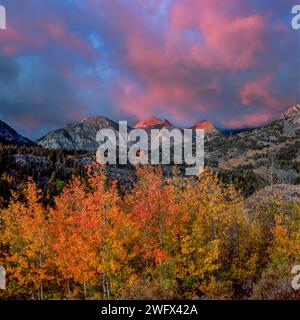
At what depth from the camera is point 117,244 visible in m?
30.2

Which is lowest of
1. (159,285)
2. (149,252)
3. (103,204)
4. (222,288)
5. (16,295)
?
(16,295)

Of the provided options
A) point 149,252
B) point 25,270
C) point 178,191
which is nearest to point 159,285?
point 149,252

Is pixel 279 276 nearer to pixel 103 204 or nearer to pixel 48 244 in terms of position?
pixel 103 204

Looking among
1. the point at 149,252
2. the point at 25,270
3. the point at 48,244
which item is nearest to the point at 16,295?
the point at 25,270

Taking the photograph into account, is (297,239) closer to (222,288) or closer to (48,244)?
(222,288)

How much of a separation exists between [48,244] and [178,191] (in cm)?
1685

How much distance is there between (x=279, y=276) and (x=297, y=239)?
54.9 ft

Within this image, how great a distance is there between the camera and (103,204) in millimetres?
30328

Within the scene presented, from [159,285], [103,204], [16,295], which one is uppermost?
[103,204]
